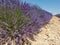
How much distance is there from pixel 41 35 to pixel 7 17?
0.83 metres

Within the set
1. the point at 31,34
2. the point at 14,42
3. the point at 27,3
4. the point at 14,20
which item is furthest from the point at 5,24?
the point at 27,3

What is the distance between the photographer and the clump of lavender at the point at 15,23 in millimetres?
2371

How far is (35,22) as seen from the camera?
2861 millimetres

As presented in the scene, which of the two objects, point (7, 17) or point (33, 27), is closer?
point (7, 17)

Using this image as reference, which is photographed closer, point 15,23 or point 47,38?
point 15,23

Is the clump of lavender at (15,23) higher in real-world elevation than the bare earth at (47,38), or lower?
higher

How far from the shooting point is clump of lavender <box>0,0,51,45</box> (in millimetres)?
2371

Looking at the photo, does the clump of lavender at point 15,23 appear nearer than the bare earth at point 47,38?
Yes

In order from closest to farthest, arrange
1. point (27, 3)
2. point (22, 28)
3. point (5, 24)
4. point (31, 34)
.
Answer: point (5, 24) → point (22, 28) → point (31, 34) → point (27, 3)

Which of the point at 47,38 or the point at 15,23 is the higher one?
the point at 15,23

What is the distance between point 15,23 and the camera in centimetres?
243

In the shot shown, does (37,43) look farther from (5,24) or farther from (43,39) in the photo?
(5,24)

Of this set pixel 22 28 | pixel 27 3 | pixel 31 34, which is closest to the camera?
pixel 22 28

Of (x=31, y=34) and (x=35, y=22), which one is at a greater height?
(x=35, y=22)
